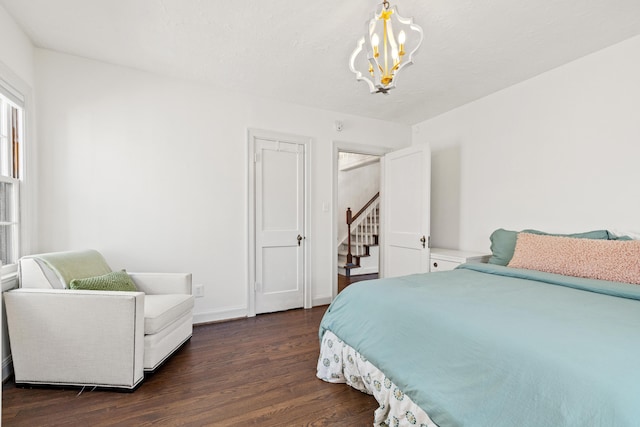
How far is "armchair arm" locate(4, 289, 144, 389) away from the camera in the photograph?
1833 mm

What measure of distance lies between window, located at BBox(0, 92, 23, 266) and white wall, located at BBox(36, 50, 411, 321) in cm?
22

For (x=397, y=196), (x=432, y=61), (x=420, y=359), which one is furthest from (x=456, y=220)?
(x=420, y=359)

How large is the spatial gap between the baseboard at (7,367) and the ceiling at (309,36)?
7.80ft

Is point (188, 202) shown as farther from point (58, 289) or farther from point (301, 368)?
point (301, 368)

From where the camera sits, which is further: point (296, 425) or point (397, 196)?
point (397, 196)

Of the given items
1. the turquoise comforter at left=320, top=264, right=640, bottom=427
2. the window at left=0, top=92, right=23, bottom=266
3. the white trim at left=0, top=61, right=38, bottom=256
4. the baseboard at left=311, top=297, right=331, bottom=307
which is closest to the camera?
the turquoise comforter at left=320, top=264, right=640, bottom=427

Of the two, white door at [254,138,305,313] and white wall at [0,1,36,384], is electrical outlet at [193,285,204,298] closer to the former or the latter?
white door at [254,138,305,313]

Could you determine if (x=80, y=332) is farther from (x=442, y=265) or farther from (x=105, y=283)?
(x=442, y=265)

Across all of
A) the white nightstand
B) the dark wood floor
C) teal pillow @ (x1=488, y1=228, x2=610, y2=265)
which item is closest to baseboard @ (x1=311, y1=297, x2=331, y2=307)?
the dark wood floor

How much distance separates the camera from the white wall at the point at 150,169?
8.29ft

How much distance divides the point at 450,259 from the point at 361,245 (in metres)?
2.74

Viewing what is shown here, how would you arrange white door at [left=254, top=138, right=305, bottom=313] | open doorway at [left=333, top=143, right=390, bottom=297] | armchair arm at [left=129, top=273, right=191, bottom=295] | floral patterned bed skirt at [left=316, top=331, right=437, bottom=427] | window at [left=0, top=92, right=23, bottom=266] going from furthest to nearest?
open doorway at [left=333, top=143, right=390, bottom=297], white door at [left=254, top=138, right=305, bottom=313], armchair arm at [left=129, top=273, right=191, bottom=295], window at [left=0, top=92, right=23, bottom=266], floral patterned bed skirt at [left=316, top=331, right=437, bottom=427]

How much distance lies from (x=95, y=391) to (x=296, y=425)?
4.36 feet

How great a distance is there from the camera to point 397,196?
3.81 metres
